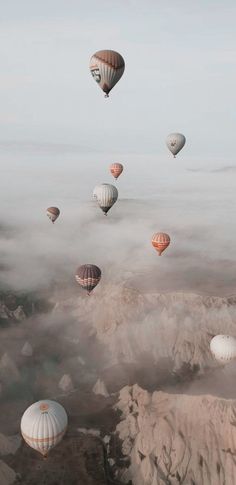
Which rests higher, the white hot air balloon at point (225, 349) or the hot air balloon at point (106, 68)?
the hot air balloon at point (106, 68)

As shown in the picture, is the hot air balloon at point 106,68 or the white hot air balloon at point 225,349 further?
the white hot air balloon at point 225,349

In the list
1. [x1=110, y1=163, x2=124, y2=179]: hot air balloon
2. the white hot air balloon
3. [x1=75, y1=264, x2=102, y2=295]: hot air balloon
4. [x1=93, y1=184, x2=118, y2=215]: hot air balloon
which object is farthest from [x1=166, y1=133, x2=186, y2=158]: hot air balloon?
the white hot air balloon

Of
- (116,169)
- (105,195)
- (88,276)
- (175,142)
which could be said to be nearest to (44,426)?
(88,276)

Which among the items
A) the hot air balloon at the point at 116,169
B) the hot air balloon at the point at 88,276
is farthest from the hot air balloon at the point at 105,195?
the hot air balloon at the point at 116,169

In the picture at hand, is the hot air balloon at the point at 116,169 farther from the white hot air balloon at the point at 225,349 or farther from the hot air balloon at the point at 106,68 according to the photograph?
the white hot air balloon at the point at 225,349

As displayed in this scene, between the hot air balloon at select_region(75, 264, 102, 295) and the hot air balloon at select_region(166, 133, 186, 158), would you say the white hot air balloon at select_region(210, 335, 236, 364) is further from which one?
the hot air balloon at select_region(166, 133, 186, 158)

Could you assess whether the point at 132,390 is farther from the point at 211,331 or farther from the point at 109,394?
the point at 211,331

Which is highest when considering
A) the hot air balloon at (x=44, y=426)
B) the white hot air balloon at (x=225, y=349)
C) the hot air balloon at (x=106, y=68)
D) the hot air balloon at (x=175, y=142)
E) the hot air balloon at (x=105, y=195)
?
the hot air balloon at (x=175, y=142)
